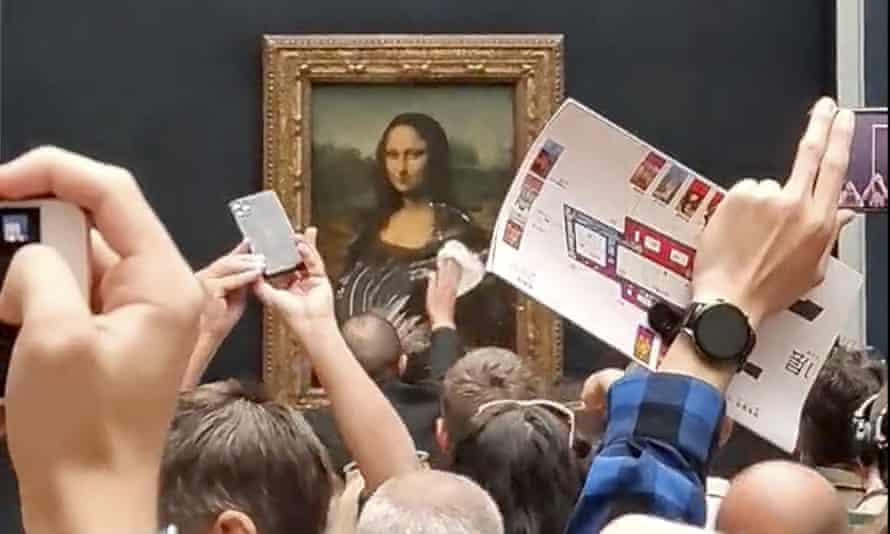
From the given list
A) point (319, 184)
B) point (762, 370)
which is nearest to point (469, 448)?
point (762, 370)

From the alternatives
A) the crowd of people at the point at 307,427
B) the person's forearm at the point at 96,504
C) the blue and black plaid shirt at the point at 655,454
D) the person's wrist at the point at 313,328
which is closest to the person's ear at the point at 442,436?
the crowd of people at the point at 307,427

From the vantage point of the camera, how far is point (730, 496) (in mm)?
2281

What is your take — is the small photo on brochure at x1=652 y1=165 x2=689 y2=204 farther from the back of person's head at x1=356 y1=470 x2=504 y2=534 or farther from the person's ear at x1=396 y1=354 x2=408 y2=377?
the person's ear at x1=396 y1=354 x2=408 y2=377

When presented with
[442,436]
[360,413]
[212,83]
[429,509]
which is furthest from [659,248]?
[212,83]

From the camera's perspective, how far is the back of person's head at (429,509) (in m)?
1.98

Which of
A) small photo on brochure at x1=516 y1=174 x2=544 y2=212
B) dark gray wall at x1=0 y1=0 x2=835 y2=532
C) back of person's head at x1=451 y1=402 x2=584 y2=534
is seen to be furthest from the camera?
dark gray wall at x1=0 y1=0 x2=835 y2=532

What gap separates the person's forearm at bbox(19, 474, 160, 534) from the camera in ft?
3.62

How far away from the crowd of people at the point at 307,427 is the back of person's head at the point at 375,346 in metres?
2.00

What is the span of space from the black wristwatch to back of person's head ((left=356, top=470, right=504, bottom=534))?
21.2 inches

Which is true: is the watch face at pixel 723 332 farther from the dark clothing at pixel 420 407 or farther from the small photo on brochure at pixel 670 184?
the dark clothing at pixel 420 407

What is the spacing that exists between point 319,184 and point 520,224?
4.32 metres

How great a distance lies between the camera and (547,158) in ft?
5.62

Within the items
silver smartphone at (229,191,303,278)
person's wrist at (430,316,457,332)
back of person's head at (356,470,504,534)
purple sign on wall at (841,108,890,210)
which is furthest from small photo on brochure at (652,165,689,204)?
person's wrist at (430,316,457,332)

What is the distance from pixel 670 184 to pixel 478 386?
214 centimetres
